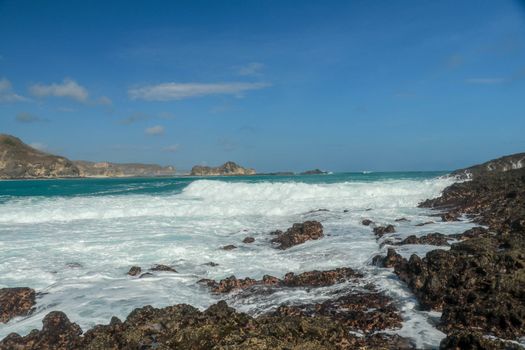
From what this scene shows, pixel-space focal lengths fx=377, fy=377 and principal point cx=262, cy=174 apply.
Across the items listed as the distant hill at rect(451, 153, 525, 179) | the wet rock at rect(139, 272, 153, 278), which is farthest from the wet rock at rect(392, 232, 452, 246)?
the distant hill at rect(451, 153, 525, 179)

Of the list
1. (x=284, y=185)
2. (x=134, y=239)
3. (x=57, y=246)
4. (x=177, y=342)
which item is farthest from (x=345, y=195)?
(x=177, y=342)

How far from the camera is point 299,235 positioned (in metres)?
14.9

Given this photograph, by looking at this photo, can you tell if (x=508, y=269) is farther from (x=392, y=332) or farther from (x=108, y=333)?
(x=108, y=333)

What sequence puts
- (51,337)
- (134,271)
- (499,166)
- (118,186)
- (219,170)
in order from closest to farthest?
(51,337)
(134,271)
(499,166)
(118,186)
(219,170)

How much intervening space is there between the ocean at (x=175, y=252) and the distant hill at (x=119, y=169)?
14141 centimetres

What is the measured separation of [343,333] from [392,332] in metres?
1.14

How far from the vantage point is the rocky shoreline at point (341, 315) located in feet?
15.9

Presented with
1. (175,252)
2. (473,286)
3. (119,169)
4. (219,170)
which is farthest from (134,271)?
(119,169)

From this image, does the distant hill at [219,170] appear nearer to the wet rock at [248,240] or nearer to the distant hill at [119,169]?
the distant hill at [119,169]

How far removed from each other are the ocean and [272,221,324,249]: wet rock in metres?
0.47

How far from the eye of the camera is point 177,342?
4812 mm

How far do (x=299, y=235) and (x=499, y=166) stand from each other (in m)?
27.1

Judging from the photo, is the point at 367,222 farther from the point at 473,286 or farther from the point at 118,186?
the point at 118,186

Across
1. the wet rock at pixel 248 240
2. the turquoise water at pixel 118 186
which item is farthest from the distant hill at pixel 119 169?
the wet rock at pixel 248 240
